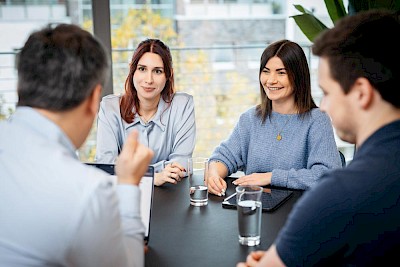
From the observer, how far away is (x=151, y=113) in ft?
8.72

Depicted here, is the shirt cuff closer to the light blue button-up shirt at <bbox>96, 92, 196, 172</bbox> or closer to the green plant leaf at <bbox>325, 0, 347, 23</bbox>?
the light blue button-up shirt at <bbox>96, 92, 196, 172</bbox>

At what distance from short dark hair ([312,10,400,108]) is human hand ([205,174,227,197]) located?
2.99 feet

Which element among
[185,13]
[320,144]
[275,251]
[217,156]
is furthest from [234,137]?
[185,13]

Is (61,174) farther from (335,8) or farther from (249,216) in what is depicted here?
(335,8)

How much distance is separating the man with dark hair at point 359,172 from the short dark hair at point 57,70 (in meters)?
0.49

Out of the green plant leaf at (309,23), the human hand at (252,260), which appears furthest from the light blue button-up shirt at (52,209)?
the green plant leaf at (309,23)

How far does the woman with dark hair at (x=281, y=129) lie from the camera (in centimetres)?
233

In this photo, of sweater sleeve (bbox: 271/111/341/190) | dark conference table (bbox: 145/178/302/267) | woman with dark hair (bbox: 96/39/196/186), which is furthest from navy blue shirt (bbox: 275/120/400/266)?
woman with dark hair (bbox: 96/39/196/186)

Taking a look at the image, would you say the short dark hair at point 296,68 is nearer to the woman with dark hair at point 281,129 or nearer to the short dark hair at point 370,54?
the woman with dark hair at point 281,129

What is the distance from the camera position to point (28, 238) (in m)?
1.05

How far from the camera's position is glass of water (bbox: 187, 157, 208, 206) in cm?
195

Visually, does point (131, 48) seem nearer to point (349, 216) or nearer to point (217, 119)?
point (217, 119)

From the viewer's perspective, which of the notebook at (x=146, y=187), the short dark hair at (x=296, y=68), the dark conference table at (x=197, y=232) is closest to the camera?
the dark conference table at (x=197, y=232)

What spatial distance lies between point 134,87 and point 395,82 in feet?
5.38
